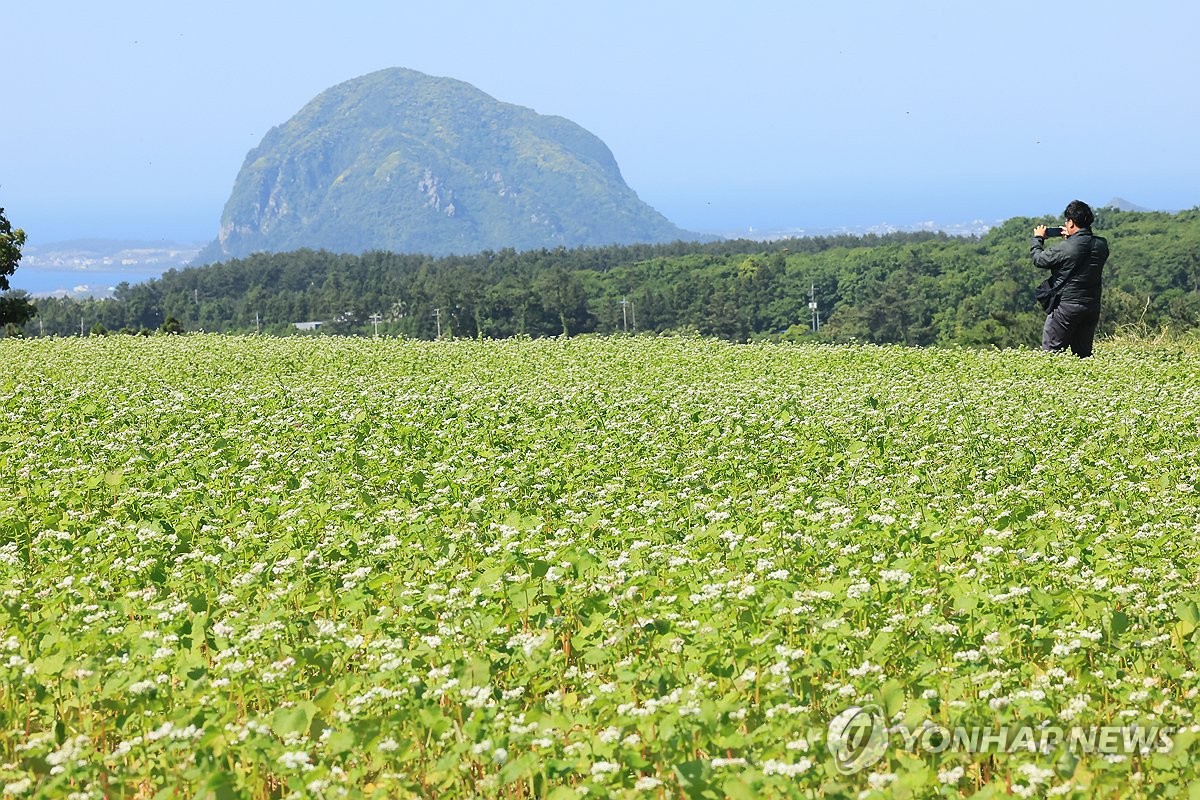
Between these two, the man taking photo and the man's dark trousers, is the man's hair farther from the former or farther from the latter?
the man's dark trousers

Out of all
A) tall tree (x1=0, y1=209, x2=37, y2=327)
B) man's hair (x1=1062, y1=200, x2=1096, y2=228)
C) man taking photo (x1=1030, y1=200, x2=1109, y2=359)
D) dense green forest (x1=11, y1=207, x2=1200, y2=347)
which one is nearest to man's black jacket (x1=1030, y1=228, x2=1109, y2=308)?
man taking photo (x1=1030, y1=200, x2=1109, y2=359)

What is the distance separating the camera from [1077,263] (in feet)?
58.2

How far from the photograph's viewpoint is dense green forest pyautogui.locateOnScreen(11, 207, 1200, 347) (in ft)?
319

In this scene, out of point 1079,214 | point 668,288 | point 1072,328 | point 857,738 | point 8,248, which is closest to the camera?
point 857,738

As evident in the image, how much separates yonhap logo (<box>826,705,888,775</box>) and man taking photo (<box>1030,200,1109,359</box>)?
13.4 m

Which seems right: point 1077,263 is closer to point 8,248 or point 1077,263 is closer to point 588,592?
point 588,592

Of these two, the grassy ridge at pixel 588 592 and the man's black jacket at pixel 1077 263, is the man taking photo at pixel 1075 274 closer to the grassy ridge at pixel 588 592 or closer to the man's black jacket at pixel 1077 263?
the man's black jacket at pixel 1077 263

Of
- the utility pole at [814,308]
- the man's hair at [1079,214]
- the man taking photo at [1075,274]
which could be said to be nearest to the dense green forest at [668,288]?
the utility pole at [814,308]

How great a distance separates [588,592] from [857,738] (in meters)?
2.25

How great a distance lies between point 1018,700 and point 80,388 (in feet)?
41.1
